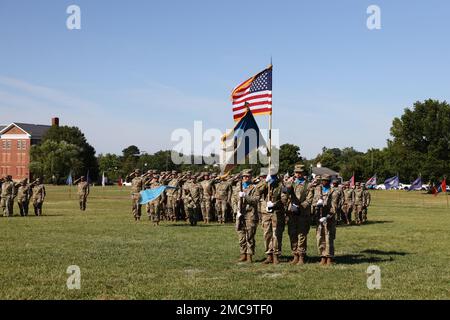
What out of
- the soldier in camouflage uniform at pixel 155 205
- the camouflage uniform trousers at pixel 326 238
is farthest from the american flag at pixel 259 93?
the soldier in camouflage uniform at pixel 155 205

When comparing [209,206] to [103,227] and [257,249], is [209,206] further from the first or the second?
[257,249]

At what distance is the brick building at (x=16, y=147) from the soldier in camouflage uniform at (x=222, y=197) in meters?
98.8

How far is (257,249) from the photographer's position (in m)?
16.3

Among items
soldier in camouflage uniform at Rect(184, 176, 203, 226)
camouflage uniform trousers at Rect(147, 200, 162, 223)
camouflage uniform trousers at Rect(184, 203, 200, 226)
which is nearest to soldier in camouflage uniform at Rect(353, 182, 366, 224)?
soldier in camouflage uniform at Rect(184, 176, 203, 226)

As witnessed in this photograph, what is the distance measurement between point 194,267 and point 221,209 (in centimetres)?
1256

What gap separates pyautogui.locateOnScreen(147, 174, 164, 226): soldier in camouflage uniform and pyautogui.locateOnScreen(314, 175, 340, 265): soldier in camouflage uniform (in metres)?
11.0

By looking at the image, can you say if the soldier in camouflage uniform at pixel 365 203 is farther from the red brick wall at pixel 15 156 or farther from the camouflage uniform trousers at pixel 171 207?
the red brick wall at pixel 15 156

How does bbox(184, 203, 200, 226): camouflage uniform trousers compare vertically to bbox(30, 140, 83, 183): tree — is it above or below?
below

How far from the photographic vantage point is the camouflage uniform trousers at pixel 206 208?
25581 mm

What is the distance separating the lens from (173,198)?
1024 inches

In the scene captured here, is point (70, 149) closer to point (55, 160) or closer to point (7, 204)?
point (55, 160)

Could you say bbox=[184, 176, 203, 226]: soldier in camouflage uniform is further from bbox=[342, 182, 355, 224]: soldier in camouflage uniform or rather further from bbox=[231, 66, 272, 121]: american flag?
bbox=[231, 66, 272, 121]: american flag

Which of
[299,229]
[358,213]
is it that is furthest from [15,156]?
[299,229]

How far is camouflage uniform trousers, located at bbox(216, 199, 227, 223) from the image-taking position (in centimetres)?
2519
